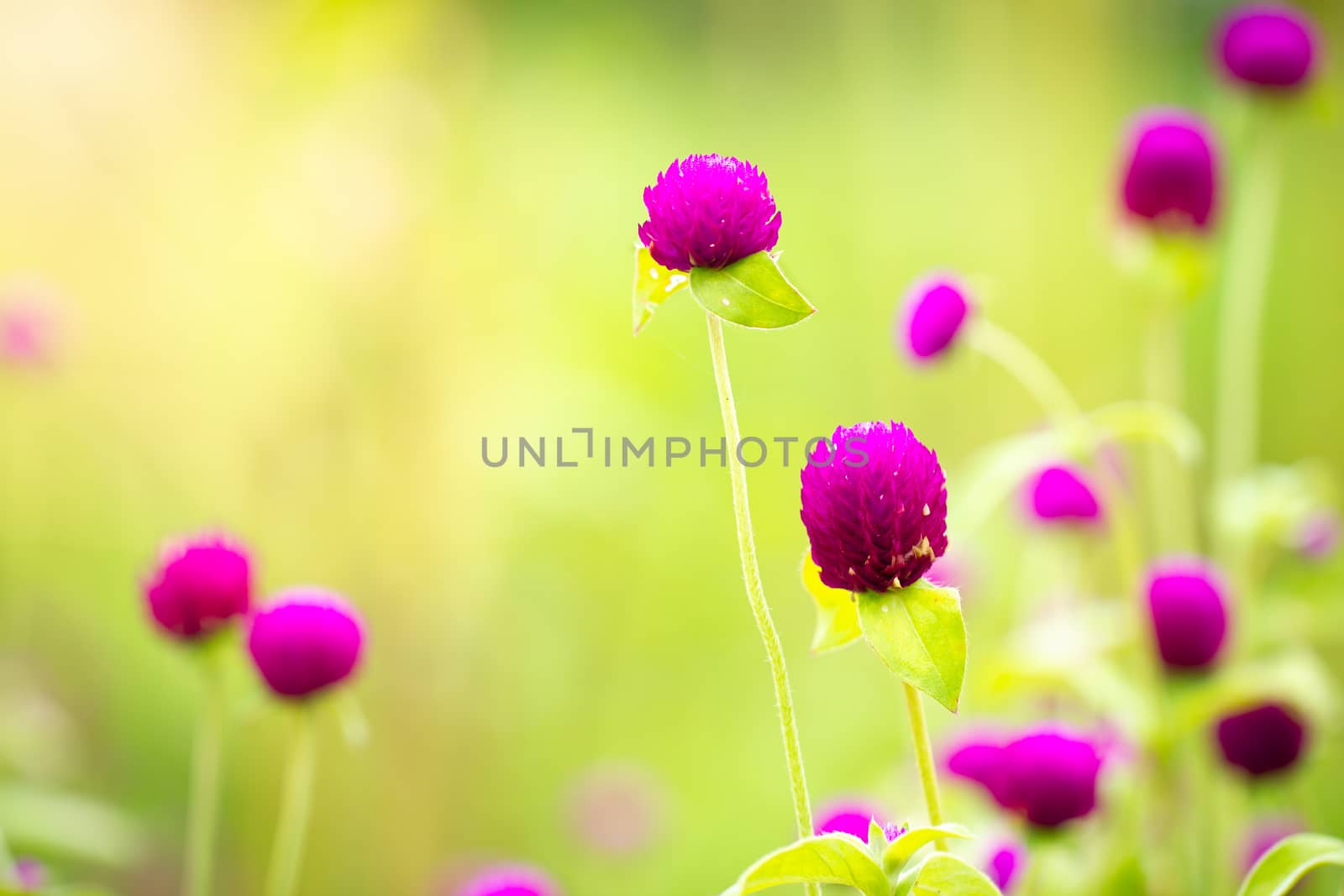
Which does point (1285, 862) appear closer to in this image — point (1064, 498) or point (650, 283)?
point (650, 283)

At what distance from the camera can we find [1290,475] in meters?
0.71

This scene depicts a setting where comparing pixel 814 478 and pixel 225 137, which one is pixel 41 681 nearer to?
pixel 225 137

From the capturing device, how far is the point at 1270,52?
0.74 m

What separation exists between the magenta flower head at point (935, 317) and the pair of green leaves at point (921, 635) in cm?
17

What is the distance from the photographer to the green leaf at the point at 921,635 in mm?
278

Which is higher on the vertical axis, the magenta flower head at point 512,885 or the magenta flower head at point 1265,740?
the magenta flower head at point 1265,740

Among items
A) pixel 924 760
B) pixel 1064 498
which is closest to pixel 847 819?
pixel 924 760

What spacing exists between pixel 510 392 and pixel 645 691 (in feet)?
1.81

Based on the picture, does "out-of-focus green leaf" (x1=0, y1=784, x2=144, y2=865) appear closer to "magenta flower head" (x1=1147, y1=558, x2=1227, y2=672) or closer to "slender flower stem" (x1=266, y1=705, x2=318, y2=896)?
"slender flower stem" (x1=266, y1=705, x2=318, y2=896)

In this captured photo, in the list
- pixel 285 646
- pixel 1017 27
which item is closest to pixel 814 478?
pixel 285 646

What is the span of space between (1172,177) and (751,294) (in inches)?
18.7

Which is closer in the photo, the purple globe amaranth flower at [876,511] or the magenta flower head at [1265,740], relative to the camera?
the purple globe amaranth flower at [876,511]

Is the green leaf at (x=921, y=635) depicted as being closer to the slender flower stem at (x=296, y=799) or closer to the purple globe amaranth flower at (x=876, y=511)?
the purple globe amaranth flower at (x=876, y=511)

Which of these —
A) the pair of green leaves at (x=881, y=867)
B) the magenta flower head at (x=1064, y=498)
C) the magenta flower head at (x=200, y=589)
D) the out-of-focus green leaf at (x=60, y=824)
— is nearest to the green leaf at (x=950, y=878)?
the pair of green leaves at (x=881, y=867)
